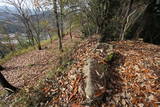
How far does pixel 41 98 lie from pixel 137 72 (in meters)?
2.59

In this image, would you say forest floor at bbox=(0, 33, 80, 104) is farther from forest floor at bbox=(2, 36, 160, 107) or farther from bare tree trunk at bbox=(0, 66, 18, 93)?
forest floor at bbox=(2, 36, 160, 107)

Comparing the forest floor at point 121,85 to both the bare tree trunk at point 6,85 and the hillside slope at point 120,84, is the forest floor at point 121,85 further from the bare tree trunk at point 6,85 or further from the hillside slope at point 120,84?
the bare tree trunk at point 6,85

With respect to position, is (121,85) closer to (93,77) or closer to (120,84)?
(120,84)

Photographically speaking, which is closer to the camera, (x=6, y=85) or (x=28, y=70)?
(x=6, y=85)

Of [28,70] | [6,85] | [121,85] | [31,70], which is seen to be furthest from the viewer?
[28,70]

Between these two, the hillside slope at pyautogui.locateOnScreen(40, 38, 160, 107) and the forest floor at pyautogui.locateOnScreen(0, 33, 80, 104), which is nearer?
the hillside slope at pyautogui.locateOnScreen(40, 38, 160, 107)

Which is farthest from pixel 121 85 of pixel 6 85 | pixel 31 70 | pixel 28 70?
pixel 28 70

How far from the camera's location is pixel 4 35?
23594 mm

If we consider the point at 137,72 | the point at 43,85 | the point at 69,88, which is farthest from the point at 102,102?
the point at 43,85

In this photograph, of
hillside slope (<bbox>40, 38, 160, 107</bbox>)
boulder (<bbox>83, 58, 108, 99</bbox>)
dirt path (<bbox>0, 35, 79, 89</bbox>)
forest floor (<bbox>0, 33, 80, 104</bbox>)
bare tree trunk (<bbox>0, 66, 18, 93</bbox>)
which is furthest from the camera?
dirt path (<bbox>0, 35, 79, 89</bbox>)

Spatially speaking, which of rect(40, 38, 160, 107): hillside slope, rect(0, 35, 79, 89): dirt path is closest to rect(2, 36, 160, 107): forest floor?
rect(40, 38, 160, 107): hillside slope

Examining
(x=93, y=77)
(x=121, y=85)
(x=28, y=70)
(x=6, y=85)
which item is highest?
(x=93, y=77)

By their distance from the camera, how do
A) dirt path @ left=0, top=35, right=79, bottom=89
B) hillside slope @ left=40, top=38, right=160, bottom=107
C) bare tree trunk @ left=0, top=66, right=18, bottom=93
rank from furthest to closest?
dirt path @ left=0, top=35, right=79, bottom=89 → bare tree trunk @ left=0, top=66, right=18, bottom=93 → hillside slope @ left=40, top=38, right=160, bottom=107

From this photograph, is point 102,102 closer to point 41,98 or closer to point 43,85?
point 41,98
